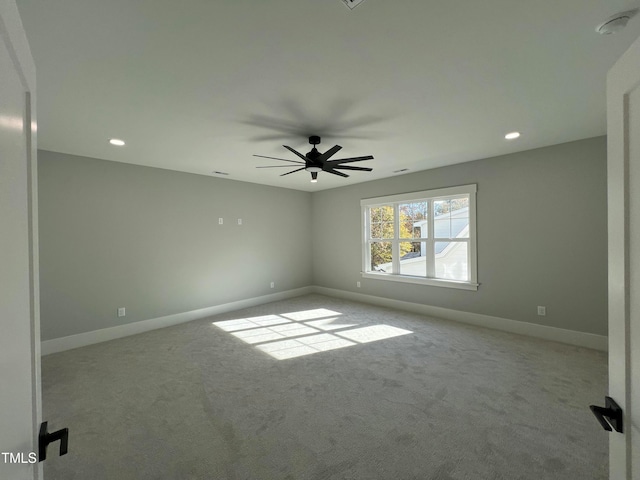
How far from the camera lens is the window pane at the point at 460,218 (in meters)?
4.43

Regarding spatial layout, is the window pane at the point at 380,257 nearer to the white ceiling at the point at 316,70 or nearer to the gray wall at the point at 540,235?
the gray wall at the point at 540,235

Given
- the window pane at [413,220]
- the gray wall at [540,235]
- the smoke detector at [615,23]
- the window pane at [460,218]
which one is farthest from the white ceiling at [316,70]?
the window pane at [413,220]

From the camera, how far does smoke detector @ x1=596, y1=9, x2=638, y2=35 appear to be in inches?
57.7

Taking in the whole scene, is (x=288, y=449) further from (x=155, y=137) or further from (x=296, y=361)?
(x=155, y=137)

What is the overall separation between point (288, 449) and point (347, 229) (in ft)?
15.1

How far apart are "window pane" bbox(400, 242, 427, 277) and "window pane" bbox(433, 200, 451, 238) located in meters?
0.37

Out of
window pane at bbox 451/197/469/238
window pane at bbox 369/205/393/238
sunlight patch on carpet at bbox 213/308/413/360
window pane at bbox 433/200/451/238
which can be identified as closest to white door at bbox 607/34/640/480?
sunlight patch on carpet at bbox 213/308/413/360

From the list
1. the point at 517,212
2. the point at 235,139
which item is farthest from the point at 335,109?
the point at 517,212

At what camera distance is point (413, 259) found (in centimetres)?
516

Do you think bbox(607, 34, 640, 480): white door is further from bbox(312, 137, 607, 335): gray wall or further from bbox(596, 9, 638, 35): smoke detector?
bbox(312, 137, 607, 335): gray wall

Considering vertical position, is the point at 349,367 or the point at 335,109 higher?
the point at 335,109

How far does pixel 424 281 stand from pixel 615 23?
12.6 feet

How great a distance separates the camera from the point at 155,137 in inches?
122

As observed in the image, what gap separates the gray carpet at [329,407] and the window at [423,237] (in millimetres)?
1170
